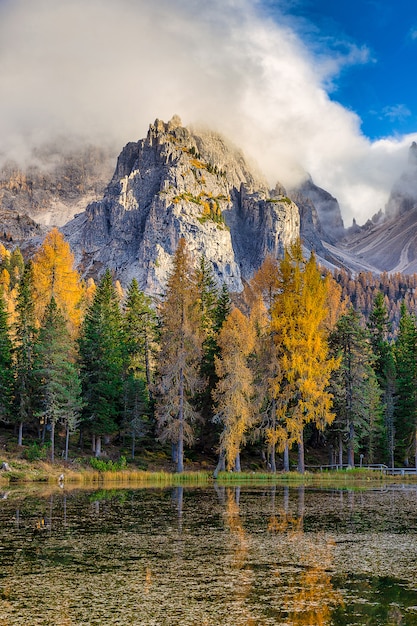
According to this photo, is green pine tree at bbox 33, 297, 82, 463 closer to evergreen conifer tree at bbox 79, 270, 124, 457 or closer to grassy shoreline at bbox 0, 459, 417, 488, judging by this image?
grassy shoreline at bbox 0, 459, 417, 488

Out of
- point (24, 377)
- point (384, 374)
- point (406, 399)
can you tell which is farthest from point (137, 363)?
point (406, 399)

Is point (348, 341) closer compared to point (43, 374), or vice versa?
point (43, 374)

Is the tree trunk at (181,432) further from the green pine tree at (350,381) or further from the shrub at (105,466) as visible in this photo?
the green pine tree at (350,381)

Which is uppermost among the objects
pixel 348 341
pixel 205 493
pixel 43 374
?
pixel 348 341

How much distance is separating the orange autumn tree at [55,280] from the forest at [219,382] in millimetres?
5721

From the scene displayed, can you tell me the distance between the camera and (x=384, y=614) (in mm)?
9906

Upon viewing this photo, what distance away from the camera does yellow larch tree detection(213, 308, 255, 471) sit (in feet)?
150

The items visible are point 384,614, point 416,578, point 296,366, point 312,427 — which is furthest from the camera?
point 312,427

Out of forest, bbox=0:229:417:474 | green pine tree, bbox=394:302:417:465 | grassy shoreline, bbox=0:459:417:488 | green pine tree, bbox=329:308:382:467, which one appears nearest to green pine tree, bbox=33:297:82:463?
forest, bbox=0:229:417:474

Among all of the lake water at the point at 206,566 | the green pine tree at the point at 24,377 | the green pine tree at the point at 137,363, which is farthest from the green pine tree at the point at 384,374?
the lake water at the point at 206,566

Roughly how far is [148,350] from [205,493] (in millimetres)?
38185

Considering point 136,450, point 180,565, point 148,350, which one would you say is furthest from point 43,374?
point 180,565

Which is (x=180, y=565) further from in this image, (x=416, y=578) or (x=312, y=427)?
(x=312, y=427)

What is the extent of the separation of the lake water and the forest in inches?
870
